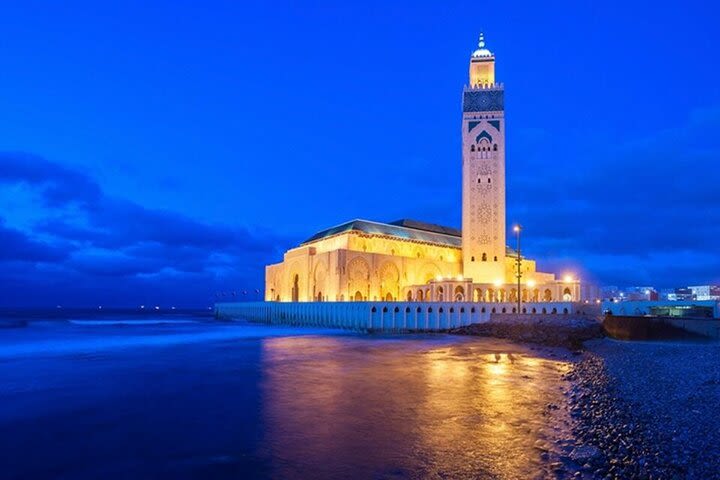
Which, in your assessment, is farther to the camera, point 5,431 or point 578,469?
point 5,431

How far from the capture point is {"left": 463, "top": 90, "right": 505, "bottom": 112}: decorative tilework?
61562mm

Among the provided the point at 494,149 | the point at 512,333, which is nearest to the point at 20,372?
the point at 512,333

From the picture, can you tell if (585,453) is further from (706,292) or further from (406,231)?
(706,292)

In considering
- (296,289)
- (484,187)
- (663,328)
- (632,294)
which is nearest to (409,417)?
(663,328)

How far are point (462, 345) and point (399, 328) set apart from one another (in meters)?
12.5

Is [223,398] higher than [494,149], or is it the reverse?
[494,149]

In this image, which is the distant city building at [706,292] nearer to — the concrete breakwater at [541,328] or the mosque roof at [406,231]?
the mosque roof at [406,231]

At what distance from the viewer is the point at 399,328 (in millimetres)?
45062

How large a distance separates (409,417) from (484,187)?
51709 mm

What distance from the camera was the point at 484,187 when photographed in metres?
60.4

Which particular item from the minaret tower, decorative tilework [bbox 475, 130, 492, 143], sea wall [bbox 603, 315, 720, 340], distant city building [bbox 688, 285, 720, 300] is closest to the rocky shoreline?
sea wall [bbox 603, 315, 720, 340]

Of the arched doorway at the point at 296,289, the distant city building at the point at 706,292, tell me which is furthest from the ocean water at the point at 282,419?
the distant city building at the point at 706,292

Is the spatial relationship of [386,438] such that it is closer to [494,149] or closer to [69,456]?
[69,456]

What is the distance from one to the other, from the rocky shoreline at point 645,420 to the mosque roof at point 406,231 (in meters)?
46.8
